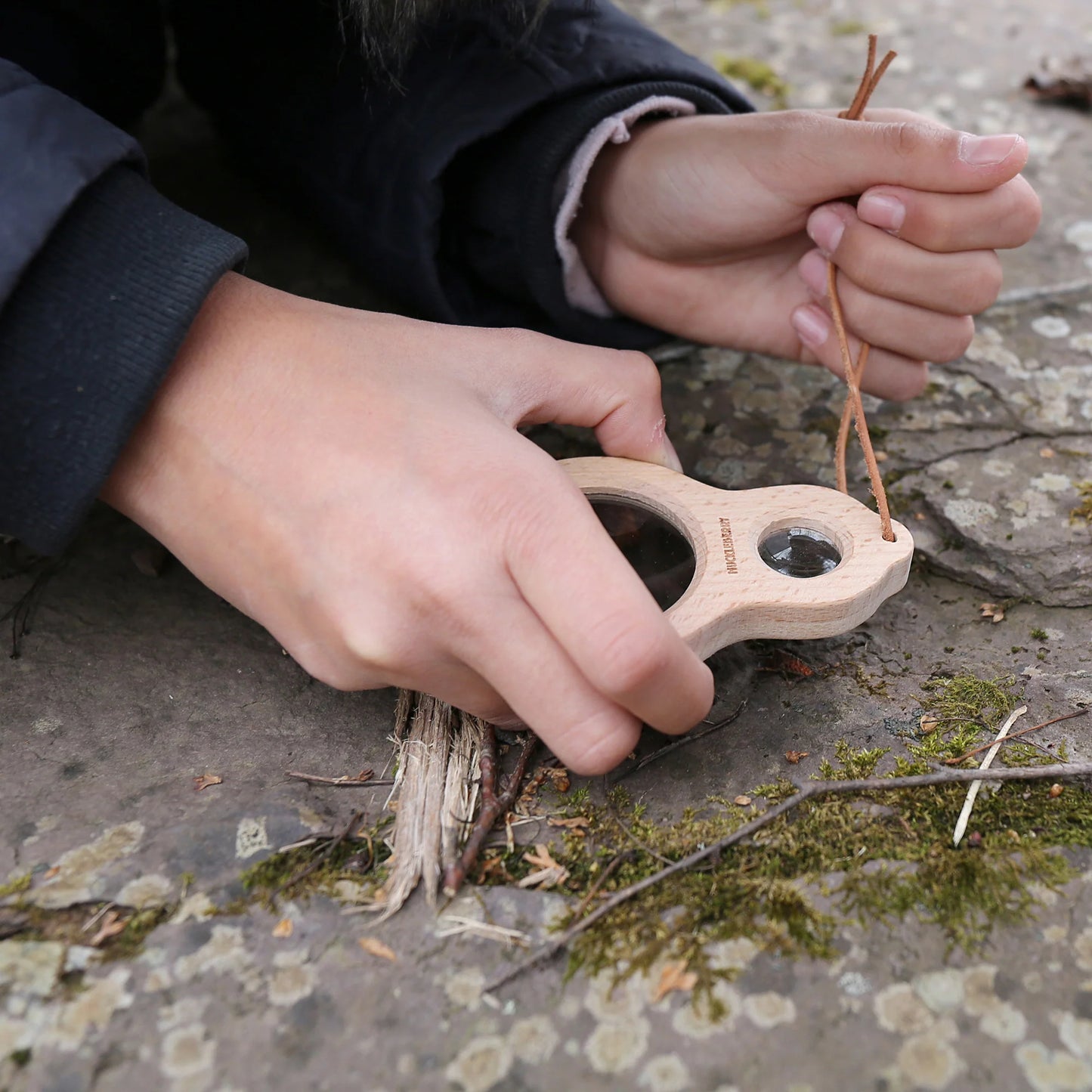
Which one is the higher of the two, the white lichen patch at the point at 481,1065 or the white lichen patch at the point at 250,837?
the white lichen patch at the point at 481,1065

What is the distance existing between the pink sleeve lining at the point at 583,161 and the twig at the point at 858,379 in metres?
0.30

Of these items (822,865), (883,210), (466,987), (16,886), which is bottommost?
(16,886)

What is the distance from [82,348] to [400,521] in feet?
1.24

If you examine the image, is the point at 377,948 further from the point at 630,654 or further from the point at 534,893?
the point at 630,654

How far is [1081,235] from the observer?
203 centimetres

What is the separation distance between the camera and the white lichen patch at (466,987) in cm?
94

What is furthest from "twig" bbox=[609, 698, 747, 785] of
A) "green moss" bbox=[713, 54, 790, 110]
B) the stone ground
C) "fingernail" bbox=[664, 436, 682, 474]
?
"green moss" bbox=[713, 54, 790, 110]

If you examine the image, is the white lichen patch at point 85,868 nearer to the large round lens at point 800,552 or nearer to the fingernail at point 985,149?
the large round lens at point 800,552

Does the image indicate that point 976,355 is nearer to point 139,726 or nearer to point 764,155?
point 764,155

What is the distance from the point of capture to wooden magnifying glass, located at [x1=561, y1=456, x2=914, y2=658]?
3.74 ft

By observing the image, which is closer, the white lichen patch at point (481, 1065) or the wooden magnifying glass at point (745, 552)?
the white lichen patch at point (481, 1065)

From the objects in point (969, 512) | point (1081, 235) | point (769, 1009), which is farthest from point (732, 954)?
point (1081, 235)

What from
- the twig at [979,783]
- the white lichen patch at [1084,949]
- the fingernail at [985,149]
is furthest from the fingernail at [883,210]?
the white lichen patch at [1084,949]

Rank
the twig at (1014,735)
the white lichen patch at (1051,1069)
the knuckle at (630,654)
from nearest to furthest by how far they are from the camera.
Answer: the white lichen patch at (1051,1069)
the knuckle at (630,654)
the twig at (1014,735)
